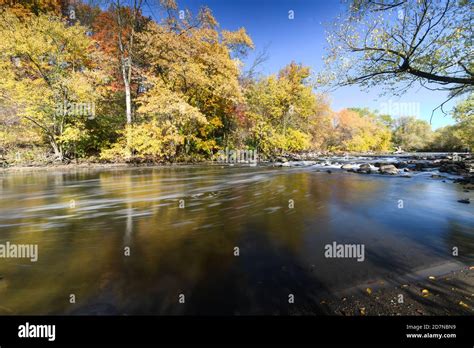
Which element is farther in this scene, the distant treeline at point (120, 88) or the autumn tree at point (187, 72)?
the autumn tree at point (187, 72)

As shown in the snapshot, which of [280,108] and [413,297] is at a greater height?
[280,108]

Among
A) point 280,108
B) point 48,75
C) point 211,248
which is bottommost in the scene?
point 211,248

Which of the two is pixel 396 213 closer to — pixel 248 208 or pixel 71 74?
pixel 248 208

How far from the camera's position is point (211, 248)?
13.4 feet

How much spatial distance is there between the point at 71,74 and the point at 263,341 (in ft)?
76.0

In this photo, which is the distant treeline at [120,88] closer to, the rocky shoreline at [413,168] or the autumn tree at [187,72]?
the autumn tree at [187,72]

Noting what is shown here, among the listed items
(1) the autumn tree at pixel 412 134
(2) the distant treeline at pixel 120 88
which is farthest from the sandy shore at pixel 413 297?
(1) the autumn tree at pixel 412 134

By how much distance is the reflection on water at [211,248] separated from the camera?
8.74ft

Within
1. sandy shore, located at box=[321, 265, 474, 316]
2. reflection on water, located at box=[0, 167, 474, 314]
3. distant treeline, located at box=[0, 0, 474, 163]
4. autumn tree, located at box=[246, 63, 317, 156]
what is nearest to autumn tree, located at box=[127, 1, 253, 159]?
distant treeline, located at box=[0, 0, 474, 163]

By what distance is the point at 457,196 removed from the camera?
26.6 ft

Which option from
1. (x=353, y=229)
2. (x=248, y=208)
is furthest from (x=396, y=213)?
(x=248, y=208)

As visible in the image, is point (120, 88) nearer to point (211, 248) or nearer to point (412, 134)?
point (211, 248)

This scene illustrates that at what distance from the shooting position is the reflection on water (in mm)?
2664

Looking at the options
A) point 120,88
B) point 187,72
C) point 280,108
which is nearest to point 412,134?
point 280,108
